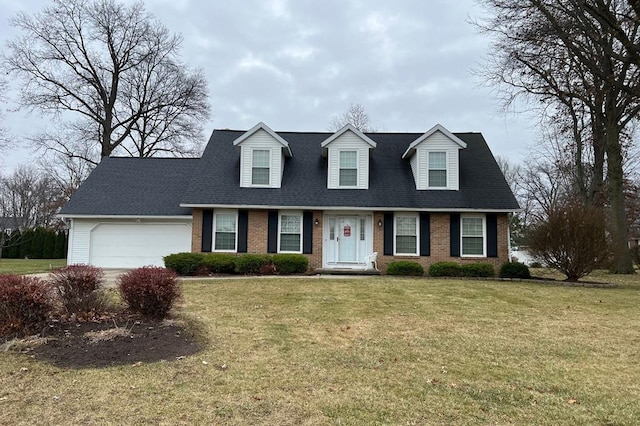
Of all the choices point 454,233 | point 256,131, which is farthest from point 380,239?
point 256,131

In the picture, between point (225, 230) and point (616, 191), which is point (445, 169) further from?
point (225, 230)

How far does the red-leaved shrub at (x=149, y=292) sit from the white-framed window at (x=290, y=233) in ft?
30.2

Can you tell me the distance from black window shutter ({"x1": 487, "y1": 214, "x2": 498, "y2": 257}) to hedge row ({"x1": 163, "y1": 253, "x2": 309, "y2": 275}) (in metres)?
7.00

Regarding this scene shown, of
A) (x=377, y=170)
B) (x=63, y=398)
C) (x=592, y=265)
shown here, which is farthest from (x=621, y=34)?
(x=63, y=398)

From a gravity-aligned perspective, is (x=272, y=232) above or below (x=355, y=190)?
below

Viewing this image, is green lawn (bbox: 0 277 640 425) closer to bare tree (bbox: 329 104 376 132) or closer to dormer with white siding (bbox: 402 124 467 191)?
dormer with white siding (bbox: 402 124 467 191)

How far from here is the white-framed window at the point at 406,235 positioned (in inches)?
632

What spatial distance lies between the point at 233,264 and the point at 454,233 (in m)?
8.32

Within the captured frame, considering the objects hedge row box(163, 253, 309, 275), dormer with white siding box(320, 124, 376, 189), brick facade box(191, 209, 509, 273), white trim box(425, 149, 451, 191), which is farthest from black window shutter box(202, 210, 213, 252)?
white trim box(425, 149, 451, 191)

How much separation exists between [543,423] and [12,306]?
261 inches

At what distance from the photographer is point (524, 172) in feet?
143

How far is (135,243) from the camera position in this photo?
17.7 m

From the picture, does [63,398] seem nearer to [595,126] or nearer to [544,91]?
[544,91]

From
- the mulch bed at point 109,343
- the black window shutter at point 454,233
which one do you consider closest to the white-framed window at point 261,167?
the black window shutter at point 454,233
